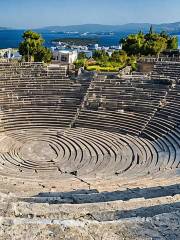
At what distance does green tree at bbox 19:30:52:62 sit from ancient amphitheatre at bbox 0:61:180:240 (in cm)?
1133

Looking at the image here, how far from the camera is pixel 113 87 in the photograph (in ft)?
106

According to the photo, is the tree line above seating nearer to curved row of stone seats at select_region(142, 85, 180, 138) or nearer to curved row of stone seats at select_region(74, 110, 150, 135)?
curved row of stone seats at select_region(142, 85, 180, 138)

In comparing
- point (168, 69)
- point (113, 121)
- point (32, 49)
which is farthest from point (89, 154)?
point (32, 49)

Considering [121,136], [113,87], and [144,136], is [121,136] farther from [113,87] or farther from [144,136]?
[113,87]

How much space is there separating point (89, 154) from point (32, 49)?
80.6 feet

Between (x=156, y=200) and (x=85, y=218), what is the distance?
8.98 feet

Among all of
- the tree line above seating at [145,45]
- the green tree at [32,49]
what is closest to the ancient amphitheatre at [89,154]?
the tree line above seating at [145,45]

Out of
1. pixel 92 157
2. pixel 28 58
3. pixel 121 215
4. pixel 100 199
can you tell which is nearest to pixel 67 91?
pixel 92 157

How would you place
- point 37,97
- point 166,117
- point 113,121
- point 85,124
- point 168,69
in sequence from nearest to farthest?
point 166,117 < point 113,121 < point 85,124 < point 37,97 < point 168,69

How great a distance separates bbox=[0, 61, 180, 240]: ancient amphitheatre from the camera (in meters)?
9.36

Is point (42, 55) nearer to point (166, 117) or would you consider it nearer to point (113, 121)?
point (113, 121)

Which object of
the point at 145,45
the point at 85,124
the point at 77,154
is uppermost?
the point at 145,45

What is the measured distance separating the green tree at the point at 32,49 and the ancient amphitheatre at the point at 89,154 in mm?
11329

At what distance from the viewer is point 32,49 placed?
45.6m
